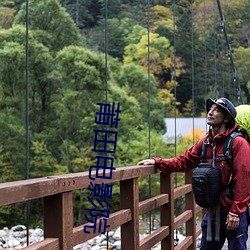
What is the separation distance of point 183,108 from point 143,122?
432 centimetres

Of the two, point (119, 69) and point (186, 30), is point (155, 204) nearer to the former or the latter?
point (119, 69)

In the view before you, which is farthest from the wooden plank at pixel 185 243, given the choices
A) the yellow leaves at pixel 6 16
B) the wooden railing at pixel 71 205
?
the yellow leaves at pixel 6 16

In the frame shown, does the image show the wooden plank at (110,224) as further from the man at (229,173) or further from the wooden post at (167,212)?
the wooden post at (167,212)

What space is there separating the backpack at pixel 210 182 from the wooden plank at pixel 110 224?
9.1 inches

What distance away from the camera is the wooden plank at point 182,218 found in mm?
2781

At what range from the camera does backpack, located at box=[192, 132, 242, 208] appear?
1.95 m

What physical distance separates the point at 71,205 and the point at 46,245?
0.50 feet

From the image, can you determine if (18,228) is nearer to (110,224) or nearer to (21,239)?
(21,239)

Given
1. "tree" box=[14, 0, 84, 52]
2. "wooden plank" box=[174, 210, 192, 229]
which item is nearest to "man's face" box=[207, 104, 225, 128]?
"wooden plank" box=[174, 210, 192, 229]

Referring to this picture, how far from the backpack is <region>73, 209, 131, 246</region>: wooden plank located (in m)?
0.23

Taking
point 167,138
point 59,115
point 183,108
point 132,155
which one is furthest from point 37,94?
point 183,108

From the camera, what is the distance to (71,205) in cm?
149

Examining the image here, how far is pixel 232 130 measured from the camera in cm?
199

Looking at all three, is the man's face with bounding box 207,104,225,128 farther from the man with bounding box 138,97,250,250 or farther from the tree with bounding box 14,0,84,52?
the tree with bounding box 14,0,84,52
